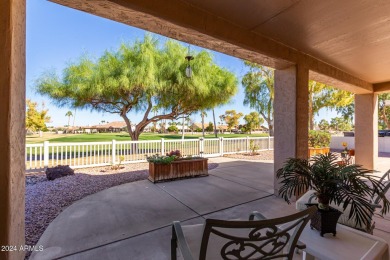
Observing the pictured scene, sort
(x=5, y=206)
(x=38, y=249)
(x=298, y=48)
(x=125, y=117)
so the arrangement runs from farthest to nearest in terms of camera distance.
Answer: (x=125, y=117), (x=298, y=48), (x=38, y=249), (x=5, y=206)

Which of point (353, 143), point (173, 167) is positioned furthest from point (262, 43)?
point (353, 143)

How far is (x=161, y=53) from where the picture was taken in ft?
31.3

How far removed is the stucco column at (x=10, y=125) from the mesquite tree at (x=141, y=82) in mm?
7182

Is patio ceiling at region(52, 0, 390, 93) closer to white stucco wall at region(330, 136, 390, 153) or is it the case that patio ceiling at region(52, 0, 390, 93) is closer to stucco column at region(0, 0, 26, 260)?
stucco column at region(0, 0, 26, 260)

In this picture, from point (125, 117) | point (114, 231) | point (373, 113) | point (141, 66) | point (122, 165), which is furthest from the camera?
point (125, 117)

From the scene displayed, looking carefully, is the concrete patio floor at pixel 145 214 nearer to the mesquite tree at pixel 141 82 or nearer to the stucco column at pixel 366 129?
the stucco column at pixel 366 129

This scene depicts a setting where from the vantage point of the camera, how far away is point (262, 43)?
3287mm

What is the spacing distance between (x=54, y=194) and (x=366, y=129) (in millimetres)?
9833

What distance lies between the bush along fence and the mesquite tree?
256 centimetres

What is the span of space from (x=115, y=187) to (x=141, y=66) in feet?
19.9

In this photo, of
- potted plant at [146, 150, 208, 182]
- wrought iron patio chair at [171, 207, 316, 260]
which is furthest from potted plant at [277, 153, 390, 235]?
potted plant at [146, 150, 208, 182]

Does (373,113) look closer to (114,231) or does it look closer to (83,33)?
(114,231)

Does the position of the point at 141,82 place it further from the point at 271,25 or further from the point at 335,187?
the point at 335,187

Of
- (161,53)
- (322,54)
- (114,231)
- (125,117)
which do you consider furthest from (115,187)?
(161,53)
